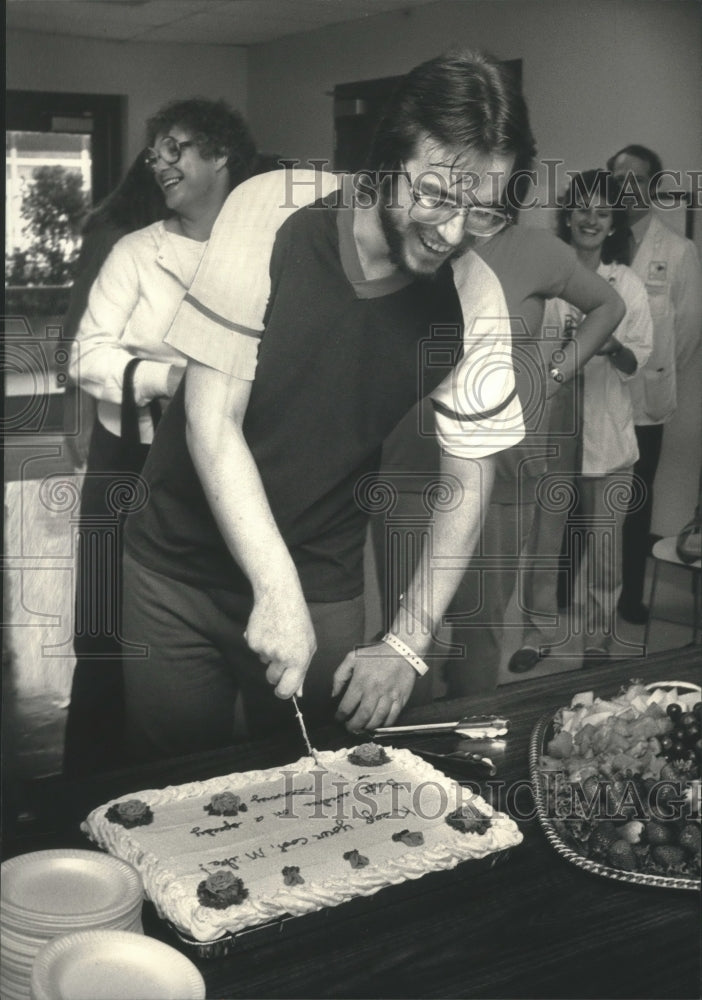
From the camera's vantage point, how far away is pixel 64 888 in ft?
4.77

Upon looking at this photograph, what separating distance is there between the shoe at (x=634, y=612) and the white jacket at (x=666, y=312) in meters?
0.32

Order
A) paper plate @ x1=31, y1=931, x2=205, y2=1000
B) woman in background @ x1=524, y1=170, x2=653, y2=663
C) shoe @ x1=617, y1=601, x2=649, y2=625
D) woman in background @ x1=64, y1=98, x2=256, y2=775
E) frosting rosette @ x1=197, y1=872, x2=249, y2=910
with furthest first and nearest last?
shoe @ x1=617, y1=601, x2=649, y2=625, woman in background @ x1=524, y1=170, x2=653, y2=663, woman in background @ x1=64, y1=98, x2=256, y2=775, frosting rosette @ x1=197, y1=872, x2=249, y2=910, paper plate @ x1=31, y1=931, x2=205, y2=1000

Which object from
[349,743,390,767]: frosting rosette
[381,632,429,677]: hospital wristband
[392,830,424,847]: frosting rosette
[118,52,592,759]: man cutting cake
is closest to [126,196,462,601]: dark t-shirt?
[118,52,592,759]: man cutting cake

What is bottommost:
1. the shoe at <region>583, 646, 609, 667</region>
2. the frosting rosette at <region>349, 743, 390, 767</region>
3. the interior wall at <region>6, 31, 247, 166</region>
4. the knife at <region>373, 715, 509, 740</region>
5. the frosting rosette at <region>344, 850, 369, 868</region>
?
the frosting rosette at <region>344, 850, 369, 868</region>

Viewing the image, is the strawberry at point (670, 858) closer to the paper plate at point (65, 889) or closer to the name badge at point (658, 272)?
the paper plate at point (65, 889)

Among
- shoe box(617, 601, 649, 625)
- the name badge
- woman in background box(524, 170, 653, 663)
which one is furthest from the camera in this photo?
shoe box(617, 601, 649, 625)

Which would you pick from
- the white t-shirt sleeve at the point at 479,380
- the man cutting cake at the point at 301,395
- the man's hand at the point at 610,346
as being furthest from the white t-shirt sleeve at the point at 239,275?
the man's hand at the point at 610,346

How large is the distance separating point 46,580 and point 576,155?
1006mm

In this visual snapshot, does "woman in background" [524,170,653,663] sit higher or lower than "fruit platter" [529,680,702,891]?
higher

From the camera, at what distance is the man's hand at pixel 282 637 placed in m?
1.75

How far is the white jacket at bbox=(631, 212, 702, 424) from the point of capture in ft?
6.70

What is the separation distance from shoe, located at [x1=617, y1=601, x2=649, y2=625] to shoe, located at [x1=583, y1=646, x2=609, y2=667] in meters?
0.07

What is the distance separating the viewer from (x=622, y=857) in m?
1.70

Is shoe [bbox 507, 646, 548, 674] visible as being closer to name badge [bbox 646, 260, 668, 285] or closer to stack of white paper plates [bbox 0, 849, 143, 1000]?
name badge [bbox 646, 260, 668, 285]
